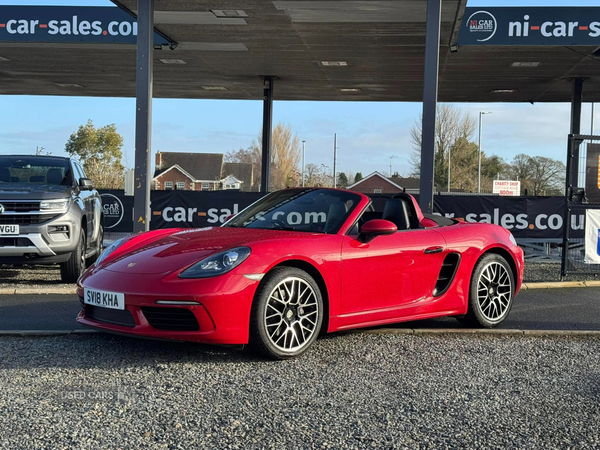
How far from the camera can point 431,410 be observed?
3854 mm

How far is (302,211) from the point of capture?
19.6 ft

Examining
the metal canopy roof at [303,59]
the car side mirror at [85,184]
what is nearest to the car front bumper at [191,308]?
the car side mirror at [85,184]

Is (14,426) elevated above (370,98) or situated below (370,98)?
below

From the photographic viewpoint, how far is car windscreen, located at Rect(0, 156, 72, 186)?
1001 centimetres

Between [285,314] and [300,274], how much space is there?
0.32m

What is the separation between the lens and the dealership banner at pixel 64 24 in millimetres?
14805

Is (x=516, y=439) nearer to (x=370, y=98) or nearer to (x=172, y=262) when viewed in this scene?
(x=172, y=262)

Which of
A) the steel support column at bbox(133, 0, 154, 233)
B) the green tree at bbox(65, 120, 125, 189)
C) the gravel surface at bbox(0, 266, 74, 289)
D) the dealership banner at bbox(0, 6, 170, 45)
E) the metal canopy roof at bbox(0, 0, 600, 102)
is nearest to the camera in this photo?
the gravel surface at bbox(0, 266, 74, 289)

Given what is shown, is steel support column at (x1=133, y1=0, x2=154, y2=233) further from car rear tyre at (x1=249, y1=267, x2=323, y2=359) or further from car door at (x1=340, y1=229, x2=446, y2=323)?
car rear tyre at (x1=249, y1=267, x2=323, y2=359)

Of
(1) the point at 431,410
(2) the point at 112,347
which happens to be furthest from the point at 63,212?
(1) the point at 431,410

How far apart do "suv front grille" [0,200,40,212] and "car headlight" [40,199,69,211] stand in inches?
2.9

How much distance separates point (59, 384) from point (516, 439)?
273cm

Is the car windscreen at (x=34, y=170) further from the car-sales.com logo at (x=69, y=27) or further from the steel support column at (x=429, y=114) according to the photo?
the car-sales.com logo at (x=69, y=27)

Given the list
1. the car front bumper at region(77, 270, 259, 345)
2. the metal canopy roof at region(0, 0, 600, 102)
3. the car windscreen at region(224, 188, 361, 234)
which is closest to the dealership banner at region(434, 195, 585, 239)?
the metal canopy roof at region(0, 0, 600, 102)
